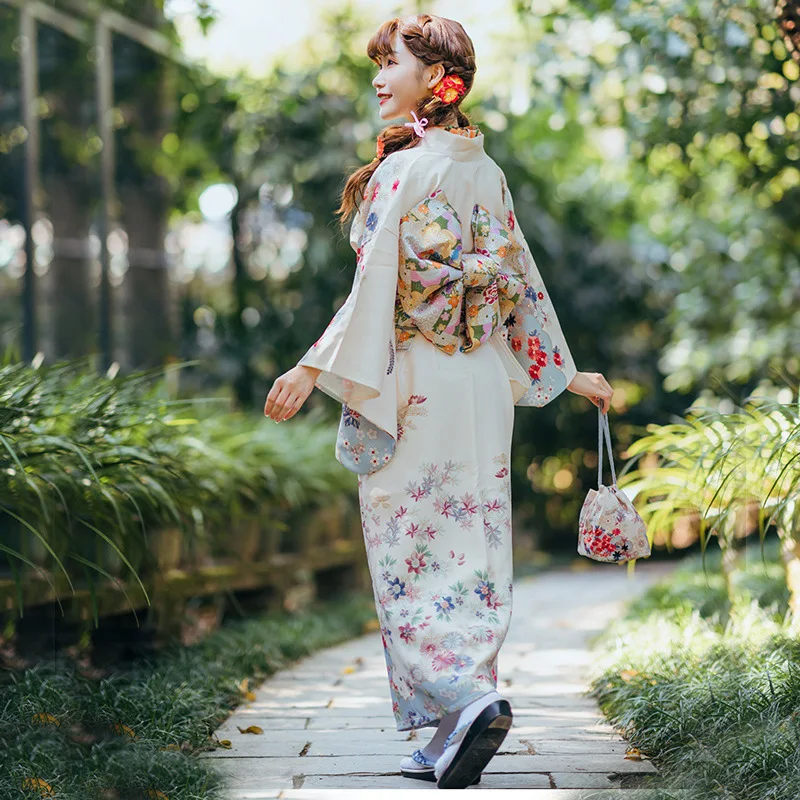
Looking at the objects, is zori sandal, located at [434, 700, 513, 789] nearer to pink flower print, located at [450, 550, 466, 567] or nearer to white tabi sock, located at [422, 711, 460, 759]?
white tabi sock, located at [422, 711, 460, 759]

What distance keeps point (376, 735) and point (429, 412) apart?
0.94 metres

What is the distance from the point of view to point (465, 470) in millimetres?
2484

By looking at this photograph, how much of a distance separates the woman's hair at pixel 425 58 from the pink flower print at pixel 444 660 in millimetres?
952

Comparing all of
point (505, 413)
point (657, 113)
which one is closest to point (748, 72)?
point (657, 113)

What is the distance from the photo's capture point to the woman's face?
255 cm

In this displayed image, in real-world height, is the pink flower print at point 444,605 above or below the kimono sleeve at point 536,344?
below

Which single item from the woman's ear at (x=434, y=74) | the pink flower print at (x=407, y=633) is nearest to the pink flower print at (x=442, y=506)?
the pink flower print at (x=407, y=633)

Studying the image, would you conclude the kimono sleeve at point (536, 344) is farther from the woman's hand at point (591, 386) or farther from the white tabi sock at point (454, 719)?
the white tabi sock at point (454, 719)

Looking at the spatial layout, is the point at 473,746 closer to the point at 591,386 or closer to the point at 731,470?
the point at 591,386

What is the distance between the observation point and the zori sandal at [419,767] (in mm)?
2498

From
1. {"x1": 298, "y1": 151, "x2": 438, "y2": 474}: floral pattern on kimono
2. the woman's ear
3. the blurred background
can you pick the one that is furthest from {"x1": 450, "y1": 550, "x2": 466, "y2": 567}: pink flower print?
the blurred background

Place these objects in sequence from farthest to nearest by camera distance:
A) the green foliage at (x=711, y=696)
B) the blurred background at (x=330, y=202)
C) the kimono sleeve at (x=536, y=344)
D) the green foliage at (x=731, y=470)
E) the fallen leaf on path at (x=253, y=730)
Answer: the blurred background at (x=330, y=202) < the green foliage at (x=731, y=470) < the fallen leaf on path at (x=253, y=730) < the kimono sleeve at (x=536, y=344) < the green foliage at (x=711, y=696)

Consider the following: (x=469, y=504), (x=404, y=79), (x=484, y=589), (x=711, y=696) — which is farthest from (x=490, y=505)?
(x=404, y=79)

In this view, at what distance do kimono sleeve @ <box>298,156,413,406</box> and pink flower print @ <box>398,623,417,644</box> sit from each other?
48 cm
